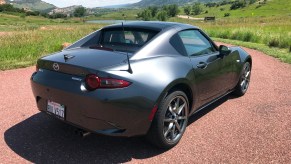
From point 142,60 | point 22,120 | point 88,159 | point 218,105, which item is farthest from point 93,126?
point 218,105

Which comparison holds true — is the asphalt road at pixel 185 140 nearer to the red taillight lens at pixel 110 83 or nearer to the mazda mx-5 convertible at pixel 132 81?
the mazda mx-5 convertible at pixel 132 81

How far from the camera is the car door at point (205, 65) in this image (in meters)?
4.12

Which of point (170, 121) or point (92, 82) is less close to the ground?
point (92, 82)

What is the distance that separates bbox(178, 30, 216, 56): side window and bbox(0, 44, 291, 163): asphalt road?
3.53ft

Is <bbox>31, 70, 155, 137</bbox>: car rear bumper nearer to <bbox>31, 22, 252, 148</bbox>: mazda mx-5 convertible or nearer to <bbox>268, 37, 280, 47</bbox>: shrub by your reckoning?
<bbox>31, 22, 252, 148</bbox>: mazda mx-5 convertible

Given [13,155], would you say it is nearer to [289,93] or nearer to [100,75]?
[100,75]

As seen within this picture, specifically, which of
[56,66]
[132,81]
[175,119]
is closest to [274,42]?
[175,119]

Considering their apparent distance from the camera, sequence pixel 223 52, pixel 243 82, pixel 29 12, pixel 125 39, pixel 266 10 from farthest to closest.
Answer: pixel 29 12 < pixel 266 10 < pixel 243 82 < pixel 223 52 < pixel 125 39

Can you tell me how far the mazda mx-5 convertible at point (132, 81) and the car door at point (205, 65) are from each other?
1 centimetres

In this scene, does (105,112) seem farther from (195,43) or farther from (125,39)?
(195,43)

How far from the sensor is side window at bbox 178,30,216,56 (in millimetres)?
4188

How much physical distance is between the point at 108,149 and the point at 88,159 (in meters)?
0.33

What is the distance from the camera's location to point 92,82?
3.11 m

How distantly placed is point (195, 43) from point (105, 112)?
2.03 m
